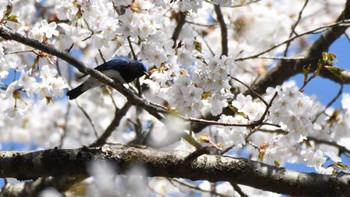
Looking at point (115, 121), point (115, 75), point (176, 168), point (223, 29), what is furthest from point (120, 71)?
point (176, 168)

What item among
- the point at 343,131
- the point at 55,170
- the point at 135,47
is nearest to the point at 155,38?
the point at 135,47

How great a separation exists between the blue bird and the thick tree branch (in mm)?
1014

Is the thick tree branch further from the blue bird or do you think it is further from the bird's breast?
the bird's breast

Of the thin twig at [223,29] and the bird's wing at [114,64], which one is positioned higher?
the thin twig at [223,29]

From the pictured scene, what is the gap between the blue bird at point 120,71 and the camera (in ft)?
11.8

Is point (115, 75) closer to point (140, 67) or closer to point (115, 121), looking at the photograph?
point (140, 67)

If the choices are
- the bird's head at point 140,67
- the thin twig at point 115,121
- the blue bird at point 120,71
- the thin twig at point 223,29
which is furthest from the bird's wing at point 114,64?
the thin twig at point 223,29

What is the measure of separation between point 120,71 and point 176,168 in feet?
4.11

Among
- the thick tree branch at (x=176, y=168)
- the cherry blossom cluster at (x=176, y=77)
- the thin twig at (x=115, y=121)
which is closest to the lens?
the thick tree branch at (x=176, y=168)

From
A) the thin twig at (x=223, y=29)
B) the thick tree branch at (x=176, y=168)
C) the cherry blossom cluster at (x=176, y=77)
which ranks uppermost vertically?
the thin twig at (x=223, y=29)

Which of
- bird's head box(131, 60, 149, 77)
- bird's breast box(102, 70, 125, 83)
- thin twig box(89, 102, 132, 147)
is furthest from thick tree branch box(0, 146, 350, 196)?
thin twig box(89, 102, 132, 147)

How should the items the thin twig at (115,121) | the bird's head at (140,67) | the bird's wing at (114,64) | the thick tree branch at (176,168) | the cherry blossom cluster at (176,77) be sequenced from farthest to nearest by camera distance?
the thin twig at (115,121) → the bird's wing at (114,64) → the bird's head at (140,67) → the cherry blossom cluster at (176,77) → the thick tree branch at (176,168)

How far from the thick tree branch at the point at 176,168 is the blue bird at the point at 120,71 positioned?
3.33ft

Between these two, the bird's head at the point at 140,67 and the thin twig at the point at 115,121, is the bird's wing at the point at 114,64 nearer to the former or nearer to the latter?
the bird's head at the point at 140,67
